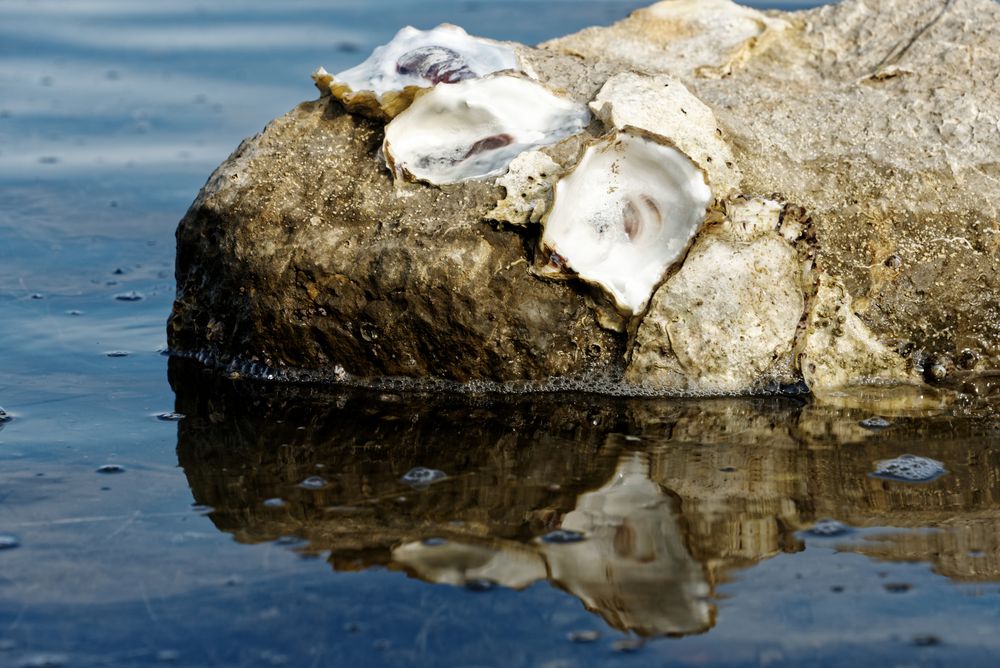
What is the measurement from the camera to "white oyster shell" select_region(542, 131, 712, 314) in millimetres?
4242

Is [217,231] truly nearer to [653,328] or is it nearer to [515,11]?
[653,328]

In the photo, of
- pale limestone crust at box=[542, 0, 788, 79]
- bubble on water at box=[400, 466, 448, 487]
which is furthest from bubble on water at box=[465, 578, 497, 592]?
pale limestone crust at box=[542, 0, 788, 79]

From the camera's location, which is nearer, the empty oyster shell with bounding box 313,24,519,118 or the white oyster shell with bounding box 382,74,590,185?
the white oyster shell with bounding box 382,74,590,185

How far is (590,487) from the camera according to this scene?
12.0 feet

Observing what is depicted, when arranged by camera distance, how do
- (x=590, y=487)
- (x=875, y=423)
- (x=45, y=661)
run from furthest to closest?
(x=875, y=423) → (x=590, y=487) → (x=45, y=661)

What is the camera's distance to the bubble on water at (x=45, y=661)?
2.79 m

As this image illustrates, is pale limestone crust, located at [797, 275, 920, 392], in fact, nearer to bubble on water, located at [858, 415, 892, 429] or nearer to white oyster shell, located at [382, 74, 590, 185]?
bubble on water, located at [858, 415, 892, 429]

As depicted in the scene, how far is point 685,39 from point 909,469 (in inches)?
99.4

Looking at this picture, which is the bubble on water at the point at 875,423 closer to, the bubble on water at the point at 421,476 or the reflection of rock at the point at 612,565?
the reflection of rock at the point at 612,565

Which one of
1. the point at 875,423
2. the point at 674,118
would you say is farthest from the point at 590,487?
the point at 674,118

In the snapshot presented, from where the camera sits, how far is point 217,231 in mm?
4742

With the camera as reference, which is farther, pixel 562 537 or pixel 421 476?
pixel 421 476

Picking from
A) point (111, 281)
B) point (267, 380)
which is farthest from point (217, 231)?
point (111, 281)

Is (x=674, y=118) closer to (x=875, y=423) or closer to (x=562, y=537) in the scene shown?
(x=875, y=423)
